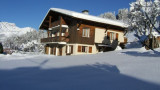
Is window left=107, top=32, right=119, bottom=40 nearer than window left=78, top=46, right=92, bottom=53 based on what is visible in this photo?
No

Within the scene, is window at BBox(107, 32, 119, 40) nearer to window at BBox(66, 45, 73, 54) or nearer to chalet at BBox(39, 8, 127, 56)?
chalet at BBox(39, 8, 127, 56)

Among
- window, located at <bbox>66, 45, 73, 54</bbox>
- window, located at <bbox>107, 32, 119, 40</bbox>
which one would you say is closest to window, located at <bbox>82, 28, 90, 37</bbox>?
window, located at <bbox>66, 45, 73, 54</bbox>

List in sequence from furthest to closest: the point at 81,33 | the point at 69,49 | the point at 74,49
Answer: the point at 69,49
the point at 81,33
the point at 74,49

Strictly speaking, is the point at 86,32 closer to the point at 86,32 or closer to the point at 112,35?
the point at 86,32

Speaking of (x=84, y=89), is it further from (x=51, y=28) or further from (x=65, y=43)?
(x=51, y=28)

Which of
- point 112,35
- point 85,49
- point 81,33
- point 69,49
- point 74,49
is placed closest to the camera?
point 74,49

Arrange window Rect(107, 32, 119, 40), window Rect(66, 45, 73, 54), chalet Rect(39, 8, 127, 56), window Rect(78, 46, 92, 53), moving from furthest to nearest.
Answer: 1. window Rect(107, 32, 119, 40)
2. window Rect(66, 45, 73, 54)
3. window Rect(78, 46, 92, 53)
4. chalet Rect(39, 8, 127, 56)

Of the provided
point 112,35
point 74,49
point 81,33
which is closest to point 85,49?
point 74,49

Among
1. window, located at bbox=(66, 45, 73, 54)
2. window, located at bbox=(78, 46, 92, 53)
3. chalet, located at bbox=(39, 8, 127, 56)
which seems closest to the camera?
chalet, located at bbox=(39, 8, 127, 56)

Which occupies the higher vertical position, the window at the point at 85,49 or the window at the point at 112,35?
the window at the point at 112,35

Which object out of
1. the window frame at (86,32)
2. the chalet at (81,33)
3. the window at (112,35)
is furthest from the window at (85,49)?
the window at (112,35)

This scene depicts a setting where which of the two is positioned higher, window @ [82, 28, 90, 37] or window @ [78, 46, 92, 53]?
window @ [82, 28, 90, 37]

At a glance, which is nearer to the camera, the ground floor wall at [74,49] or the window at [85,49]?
the ground floor wall at [74,49]

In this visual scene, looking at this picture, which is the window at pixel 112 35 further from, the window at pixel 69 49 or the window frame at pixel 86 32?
the window at pixel 69 49
